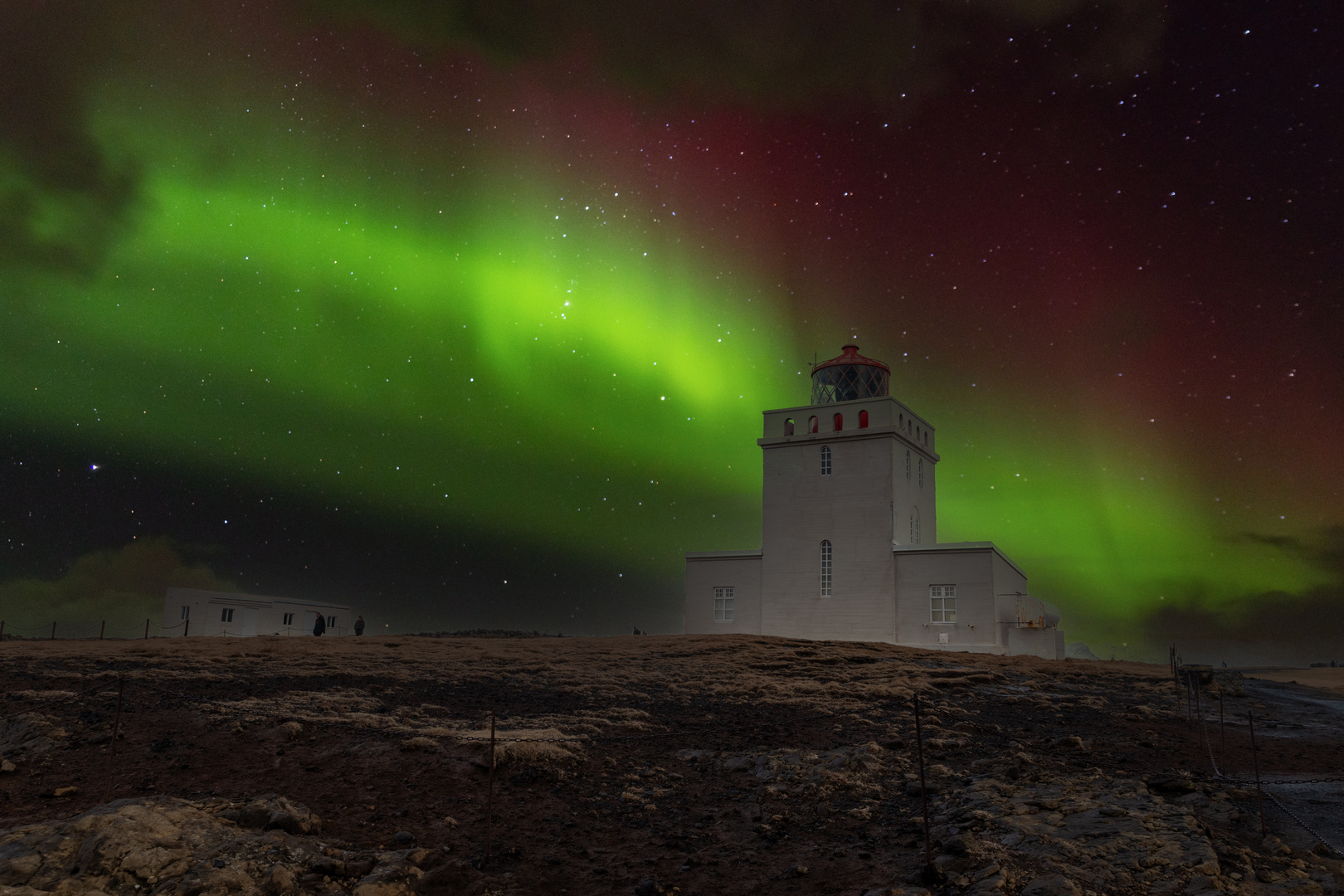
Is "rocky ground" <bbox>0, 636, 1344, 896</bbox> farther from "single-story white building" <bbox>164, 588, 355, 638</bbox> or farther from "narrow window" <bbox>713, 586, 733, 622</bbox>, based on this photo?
"single-story white building" <bbox>164, 588, 355, 638</bbox>

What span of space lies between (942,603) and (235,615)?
37.0 meters

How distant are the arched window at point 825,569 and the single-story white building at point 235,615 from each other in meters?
27.7

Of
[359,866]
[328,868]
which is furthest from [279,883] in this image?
[359,866]

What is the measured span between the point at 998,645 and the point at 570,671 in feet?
57.8

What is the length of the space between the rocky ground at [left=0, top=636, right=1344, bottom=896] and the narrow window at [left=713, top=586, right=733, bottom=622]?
18.3 metres

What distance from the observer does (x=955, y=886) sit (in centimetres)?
809

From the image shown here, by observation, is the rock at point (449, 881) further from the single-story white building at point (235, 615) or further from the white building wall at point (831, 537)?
the single-story white building at point (235, 615)

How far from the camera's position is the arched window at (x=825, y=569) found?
35.2 metres

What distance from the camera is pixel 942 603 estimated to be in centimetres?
3262

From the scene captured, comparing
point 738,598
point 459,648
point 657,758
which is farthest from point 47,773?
point 738,598

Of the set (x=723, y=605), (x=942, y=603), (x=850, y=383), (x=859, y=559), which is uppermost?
(x=850, y=383)

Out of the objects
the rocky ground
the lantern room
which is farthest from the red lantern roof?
the rocky ground

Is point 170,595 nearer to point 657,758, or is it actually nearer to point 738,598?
point 738,598

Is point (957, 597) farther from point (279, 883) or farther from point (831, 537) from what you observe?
point (279, 883)
